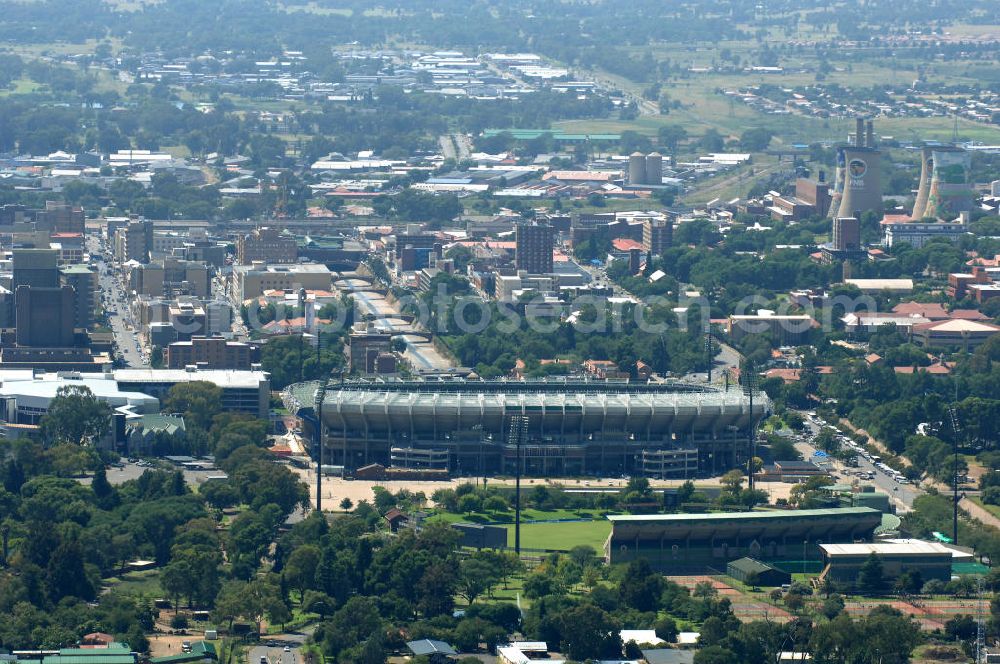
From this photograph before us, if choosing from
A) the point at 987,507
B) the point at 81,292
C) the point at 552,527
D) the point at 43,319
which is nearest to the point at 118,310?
the point at 81,292

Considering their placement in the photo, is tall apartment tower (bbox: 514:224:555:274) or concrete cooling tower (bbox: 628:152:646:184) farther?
concrete cooling tower (bbox: 628:152:646:184)

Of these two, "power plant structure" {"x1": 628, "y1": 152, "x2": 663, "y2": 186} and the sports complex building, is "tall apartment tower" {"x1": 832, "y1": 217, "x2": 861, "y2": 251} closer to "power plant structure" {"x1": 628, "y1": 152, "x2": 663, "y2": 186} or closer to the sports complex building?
"power plant structure" {"x1": 628, "y1": 152, "x2": 663, "y2": 186}

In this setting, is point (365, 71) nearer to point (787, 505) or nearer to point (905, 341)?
point (905, 341)

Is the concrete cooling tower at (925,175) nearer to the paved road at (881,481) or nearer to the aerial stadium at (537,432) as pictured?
the paved road at (881,481)

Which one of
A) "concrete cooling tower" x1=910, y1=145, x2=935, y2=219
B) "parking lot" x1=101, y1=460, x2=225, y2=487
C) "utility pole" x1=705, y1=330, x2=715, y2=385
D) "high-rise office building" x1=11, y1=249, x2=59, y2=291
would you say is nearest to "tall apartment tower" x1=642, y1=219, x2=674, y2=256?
"concrete cooling tower" x1=910, y1=145, x2=935, y2=219

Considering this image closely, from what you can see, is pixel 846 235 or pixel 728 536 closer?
pixel 728 536

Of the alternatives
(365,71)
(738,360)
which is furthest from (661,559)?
(365,71)

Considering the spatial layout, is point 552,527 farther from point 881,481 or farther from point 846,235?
point 846,235
